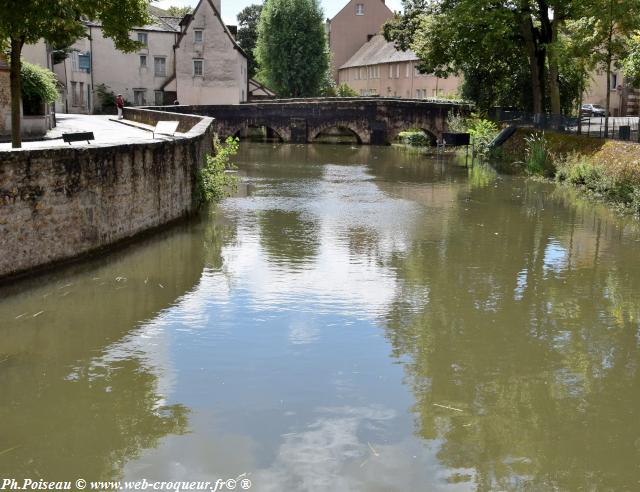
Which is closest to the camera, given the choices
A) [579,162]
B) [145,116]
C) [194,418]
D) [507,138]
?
[194,418]

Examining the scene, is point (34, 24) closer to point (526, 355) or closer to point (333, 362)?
point (333, 362)

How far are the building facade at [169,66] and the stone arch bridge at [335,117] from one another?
579 centimetres

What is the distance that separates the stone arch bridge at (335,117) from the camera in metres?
53.7

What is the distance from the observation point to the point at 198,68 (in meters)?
60.0

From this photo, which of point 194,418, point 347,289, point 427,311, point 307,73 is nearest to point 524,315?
point 427,311

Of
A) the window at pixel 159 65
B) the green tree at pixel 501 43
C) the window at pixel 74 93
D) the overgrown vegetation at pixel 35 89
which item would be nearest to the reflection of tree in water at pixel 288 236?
the overgrown vegetation at pixel 35 89

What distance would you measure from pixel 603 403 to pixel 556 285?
5.74 meters

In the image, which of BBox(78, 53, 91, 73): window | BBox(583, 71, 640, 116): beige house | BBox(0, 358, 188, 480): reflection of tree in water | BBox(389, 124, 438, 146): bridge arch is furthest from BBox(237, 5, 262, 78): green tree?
BBox(0, 358, 188, 480): reflection of tree in water

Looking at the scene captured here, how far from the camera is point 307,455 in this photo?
838 cm

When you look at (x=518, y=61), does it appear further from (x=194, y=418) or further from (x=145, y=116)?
(x=194, y=418)

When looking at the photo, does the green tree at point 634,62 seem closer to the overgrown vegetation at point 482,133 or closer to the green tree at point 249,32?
the overgrown vegetation at point 482,133

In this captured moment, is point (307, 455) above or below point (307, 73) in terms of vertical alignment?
below

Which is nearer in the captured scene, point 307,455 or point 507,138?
point 307,455

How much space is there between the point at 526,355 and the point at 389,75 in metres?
69.7
